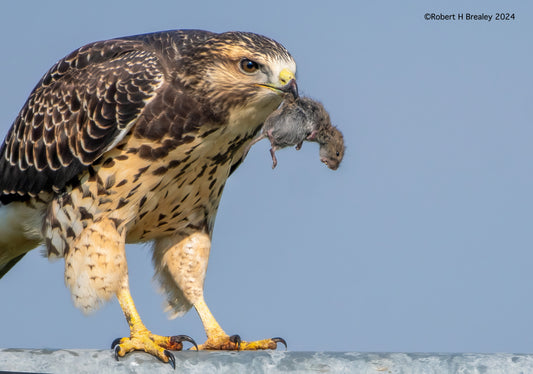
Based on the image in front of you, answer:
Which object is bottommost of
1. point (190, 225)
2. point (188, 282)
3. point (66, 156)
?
point (188, 282)

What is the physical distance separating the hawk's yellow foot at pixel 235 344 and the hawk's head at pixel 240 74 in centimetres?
143

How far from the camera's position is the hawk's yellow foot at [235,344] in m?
5.83

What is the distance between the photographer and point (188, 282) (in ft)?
21.2

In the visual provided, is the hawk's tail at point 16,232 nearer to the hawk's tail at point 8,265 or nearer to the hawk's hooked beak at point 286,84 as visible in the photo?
the hawk's tail at point 8,265

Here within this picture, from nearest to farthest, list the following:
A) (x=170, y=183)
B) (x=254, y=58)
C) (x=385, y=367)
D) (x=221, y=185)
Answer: (x=385, y=367) < (x=254, y=58) < (x=170, y=183) < (x=221, y=185)

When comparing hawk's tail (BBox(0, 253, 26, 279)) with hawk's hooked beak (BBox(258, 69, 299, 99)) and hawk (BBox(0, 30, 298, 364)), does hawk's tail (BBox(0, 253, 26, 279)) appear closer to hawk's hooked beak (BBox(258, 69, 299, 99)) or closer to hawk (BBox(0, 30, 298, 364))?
hawk (BBox(0, 30, 298, 364))

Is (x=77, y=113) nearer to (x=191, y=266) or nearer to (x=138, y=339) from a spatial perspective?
(x=191, y=266)

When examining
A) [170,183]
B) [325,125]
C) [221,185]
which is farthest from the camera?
[325,125]

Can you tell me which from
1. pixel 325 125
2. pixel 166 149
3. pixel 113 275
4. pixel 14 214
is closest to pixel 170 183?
pixel 166 149

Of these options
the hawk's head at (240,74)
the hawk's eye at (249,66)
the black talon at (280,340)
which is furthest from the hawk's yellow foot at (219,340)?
the hawk's eye at (249,66)

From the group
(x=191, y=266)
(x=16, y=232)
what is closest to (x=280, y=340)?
(x=191, y=266)

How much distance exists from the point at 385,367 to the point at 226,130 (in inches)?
117

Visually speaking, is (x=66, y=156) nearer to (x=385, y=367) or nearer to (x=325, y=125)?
(x=325, y=125)

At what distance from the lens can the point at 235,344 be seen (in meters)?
5.99
